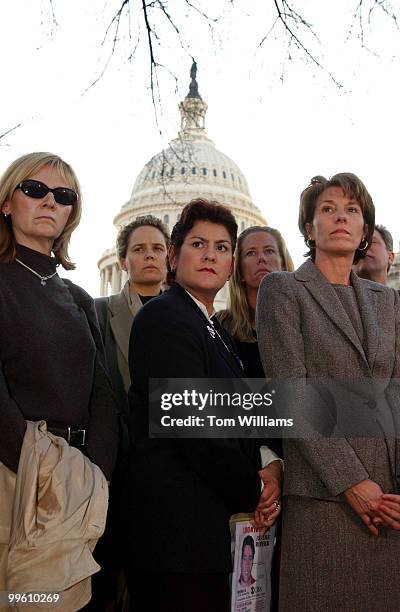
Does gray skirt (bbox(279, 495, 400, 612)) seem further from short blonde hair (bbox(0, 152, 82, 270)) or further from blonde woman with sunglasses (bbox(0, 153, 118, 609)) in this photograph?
short blonde hair (bbox(0, 152, 82, 270))

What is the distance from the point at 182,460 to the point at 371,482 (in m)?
0.90

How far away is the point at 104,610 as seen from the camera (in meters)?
3.58

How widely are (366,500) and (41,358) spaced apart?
64.5 inches

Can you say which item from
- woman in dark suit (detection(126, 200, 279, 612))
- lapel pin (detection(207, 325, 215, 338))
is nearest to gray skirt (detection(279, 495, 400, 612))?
woman in dark suit (detection(126, 200, 279, 612))

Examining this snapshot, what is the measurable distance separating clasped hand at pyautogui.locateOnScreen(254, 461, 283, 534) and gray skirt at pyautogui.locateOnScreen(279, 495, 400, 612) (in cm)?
16

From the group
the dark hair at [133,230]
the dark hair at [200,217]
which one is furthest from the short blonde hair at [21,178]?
the dark hair at [133,230]

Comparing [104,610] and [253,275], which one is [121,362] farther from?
[104,610]

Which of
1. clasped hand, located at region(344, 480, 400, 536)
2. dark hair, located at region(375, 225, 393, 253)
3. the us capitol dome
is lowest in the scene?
clasped hand, located at region(344, 480, 400, 536)

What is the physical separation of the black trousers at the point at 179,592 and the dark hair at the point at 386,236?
3.70 meters

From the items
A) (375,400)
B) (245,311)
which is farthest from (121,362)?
(375,400)

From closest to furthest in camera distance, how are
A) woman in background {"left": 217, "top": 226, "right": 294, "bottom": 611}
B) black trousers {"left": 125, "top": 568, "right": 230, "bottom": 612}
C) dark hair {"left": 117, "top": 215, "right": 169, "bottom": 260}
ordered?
black trousers {"left": 125, "top": 568, "right": 230, "bottom": 612} < woman in background {"left": 217, "top": 226, "right": 294, "bottom": 611} < dark hair {"left": 117, "top": 215, "right": 169, "bottom": 260}

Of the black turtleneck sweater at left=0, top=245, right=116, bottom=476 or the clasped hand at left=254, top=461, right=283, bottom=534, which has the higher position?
the black turtleneck sweater at left=0, top=245, right=116, bottom=476

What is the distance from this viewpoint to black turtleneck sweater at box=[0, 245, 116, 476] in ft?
9.01

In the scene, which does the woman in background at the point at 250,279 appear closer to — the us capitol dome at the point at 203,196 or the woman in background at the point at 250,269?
the woman in background at the point at 250,269
